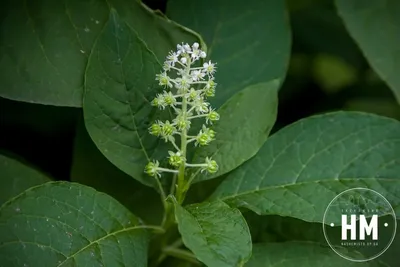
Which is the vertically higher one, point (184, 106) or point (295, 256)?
point (184, 106)

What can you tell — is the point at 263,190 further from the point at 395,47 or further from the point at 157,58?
the point at 395,47

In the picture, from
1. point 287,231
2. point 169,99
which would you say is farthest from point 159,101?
point 287,231

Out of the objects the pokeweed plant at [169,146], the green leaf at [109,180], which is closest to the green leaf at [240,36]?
the pokeweed plant at [169,146]

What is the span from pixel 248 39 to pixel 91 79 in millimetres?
358

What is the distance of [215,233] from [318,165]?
0.83ft

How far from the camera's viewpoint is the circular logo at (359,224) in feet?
3.43

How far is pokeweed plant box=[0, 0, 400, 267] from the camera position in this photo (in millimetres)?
984

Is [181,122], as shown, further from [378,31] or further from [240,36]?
[378,31]

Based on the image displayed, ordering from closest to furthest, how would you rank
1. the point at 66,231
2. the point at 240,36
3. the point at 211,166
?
the point at 66,231 < the point at 211,166 < the point at 240,36

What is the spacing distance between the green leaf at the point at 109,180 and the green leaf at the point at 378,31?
47cm

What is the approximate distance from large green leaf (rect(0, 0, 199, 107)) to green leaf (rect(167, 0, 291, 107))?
0.46 feet

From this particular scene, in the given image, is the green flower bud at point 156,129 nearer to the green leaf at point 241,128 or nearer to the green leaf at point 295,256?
the green leaf at point 241,128

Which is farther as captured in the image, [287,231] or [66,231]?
[287,231]

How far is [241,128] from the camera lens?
112 centimetres
